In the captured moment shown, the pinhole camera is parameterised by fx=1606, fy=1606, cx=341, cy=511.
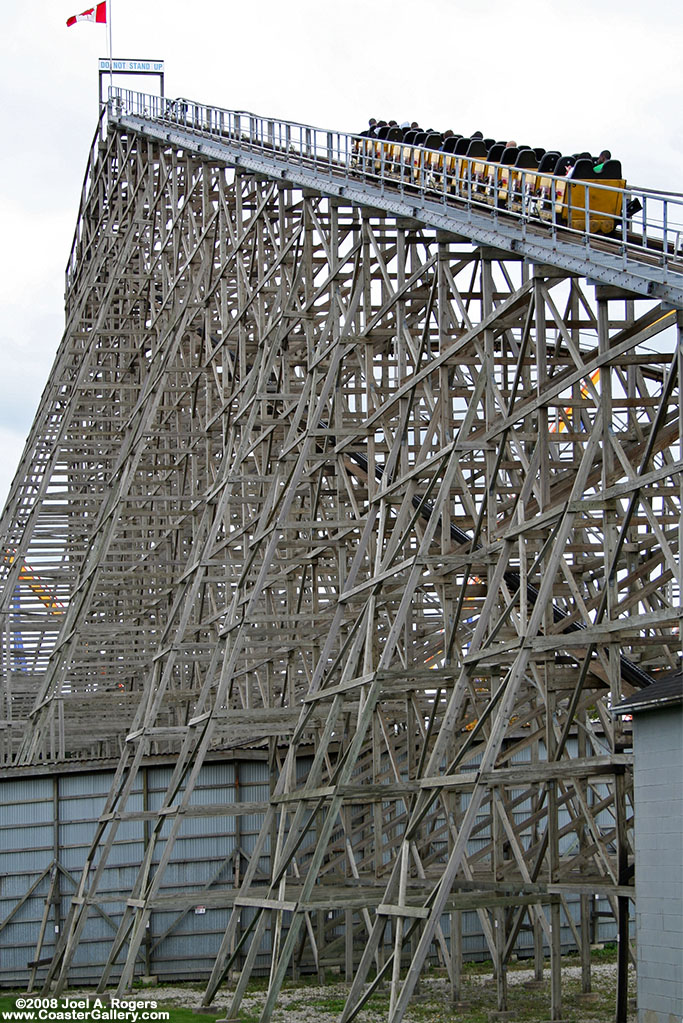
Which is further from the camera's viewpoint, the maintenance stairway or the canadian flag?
the canadian flag

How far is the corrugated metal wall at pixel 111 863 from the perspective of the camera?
31.2 meters

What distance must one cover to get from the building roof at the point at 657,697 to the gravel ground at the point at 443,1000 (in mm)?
5514

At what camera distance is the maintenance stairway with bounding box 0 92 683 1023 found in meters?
20.4

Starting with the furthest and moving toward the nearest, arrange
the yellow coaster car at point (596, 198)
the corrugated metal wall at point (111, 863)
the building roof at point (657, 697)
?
the corrugated metal wall at point (111, 863) → the yellow coaster car at point (596, 198) → the building roof at point (657, 697)

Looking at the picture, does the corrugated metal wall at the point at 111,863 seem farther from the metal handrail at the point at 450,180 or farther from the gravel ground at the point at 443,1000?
the metal handrail at the point at 450,180

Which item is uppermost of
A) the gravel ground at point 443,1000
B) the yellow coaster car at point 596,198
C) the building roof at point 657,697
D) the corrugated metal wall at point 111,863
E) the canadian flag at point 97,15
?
the canadian flag at point 97,15

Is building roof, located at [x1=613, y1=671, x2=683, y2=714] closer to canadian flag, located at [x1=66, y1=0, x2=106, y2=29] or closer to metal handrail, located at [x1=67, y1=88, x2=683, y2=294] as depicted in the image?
metal handrail, located at [x1=67, y1=88, x2=683, y2=294]

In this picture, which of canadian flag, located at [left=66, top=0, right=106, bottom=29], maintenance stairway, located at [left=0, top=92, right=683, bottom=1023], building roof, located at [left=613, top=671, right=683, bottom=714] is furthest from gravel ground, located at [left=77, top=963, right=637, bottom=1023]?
canadian flag, located at [left=66, top=0, right=106, bottom=29]

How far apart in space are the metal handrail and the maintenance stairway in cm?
15

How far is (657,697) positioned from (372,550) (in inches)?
427

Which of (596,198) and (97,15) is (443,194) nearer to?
(596,198)

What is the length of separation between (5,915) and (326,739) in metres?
11.0

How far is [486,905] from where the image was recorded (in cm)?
2053

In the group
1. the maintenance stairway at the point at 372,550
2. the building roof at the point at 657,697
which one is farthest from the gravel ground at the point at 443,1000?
the building roof at the point at 657,697
